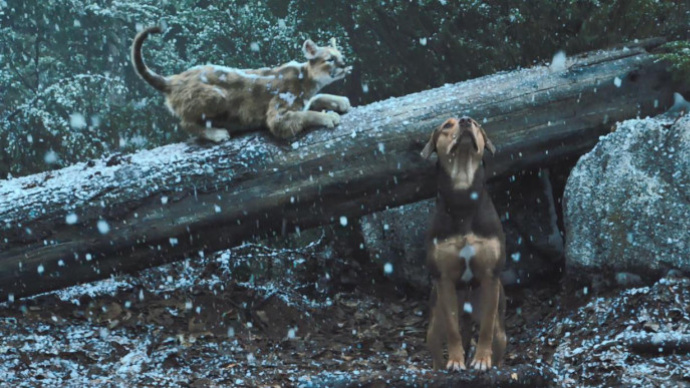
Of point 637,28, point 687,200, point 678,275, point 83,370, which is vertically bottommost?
point 83,370

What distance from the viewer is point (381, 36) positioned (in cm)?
920

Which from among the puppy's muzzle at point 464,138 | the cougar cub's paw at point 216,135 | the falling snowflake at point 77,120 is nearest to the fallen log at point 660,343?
the puppy's muzzle at point 464,138

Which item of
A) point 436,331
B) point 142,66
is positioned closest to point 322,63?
point 142,66

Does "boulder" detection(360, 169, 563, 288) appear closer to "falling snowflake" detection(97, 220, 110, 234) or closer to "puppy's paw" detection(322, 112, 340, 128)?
"puppy's paw" detection(322, 112, 340, 128)

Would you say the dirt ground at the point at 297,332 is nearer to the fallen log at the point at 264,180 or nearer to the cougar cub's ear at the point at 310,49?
the fallen log at the point at 264,180

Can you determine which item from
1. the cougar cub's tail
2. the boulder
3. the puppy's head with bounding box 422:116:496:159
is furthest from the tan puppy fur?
the puppy's head with bounding box 422:116:496:159

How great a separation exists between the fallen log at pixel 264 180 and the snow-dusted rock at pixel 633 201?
0.51m

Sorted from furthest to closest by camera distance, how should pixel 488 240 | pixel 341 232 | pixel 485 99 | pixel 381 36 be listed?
pixel 381 36 → pixel 341 232 → pixel 485 99 → pixel 488 240

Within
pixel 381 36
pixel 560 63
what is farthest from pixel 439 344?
pixel 381 36

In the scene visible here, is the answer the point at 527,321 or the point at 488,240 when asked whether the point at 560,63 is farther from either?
the point at 488,240

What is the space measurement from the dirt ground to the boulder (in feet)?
0.61

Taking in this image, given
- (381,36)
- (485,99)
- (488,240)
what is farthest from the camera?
(381,36)

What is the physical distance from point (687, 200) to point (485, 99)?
5.69 feet

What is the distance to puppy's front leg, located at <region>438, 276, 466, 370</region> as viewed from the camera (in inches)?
184
